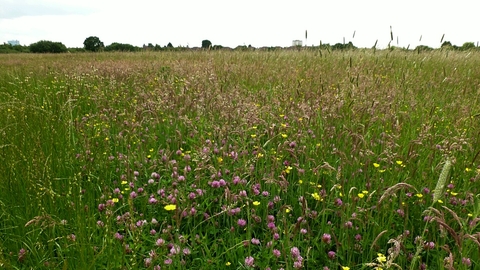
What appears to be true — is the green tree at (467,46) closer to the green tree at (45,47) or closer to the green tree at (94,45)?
the green tree at (94,45)

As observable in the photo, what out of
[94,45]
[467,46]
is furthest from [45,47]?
[467,46]

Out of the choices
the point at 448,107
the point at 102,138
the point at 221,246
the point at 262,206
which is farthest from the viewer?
the point at 448,107

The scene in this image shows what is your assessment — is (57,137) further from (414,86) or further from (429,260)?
(414,86)

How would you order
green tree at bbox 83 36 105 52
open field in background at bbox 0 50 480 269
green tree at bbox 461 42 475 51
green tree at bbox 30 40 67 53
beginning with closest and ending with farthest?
open field in background at bbox 0 50 480 269
green tree at bbox 461 42 475 51
green tree at bbox 83 36 105 52
green tree at bbox 30 40 67 53

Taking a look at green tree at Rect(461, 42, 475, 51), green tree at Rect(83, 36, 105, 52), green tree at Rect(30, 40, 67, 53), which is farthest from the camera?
green tree at Rect(30, 40, 67, 53)

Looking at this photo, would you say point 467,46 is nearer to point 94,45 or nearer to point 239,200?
point 239,200

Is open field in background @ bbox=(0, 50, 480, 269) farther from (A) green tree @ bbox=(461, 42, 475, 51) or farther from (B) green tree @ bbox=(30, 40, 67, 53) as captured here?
(B) green tree @ bbox=(30, 40, 67, 53)

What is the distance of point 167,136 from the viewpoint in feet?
10.2

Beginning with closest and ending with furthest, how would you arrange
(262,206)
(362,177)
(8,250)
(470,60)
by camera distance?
(8,250)
(262,206)
(362,177)
(470,60)

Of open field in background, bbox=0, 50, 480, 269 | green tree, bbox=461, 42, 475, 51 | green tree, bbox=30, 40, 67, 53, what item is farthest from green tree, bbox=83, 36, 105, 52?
green tree, bbox=461, 42, 475, 51

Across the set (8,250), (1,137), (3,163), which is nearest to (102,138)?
(1,137)

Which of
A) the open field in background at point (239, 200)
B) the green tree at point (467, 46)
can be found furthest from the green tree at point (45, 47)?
the open field in background at point (239, 200)

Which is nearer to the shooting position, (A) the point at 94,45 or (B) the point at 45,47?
(A) the point at 94,45

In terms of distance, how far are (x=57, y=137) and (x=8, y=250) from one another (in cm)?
113
